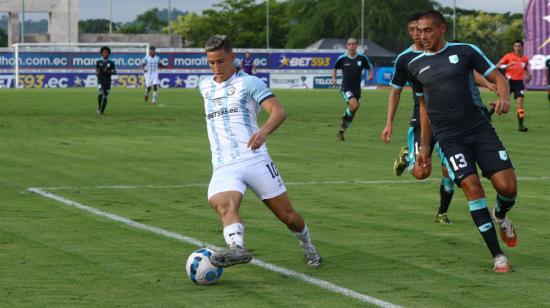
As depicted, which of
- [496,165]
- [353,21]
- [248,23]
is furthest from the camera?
[248,23]

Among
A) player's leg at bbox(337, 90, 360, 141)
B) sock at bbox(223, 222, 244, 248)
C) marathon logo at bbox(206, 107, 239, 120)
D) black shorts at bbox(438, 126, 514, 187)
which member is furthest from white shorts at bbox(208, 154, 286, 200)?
player's leg at bbox(337, 90, 360, 141)

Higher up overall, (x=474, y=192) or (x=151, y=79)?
(x=474, y=192)

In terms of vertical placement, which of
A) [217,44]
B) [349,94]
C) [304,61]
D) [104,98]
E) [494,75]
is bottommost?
[104,98]

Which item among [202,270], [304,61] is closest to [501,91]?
[202,270]

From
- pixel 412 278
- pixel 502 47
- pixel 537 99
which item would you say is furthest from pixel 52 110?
pixel 502 47

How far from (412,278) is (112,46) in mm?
61554

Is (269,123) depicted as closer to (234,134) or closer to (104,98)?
(234,134)

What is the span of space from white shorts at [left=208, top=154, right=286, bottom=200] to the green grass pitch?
718mm

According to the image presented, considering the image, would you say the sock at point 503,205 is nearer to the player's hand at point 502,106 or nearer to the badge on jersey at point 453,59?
the player's hand at point 502,106

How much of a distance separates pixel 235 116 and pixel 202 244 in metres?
2.26

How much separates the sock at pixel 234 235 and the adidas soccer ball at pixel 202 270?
23 cm

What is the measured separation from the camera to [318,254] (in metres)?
9.66

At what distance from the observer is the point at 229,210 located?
877 cm

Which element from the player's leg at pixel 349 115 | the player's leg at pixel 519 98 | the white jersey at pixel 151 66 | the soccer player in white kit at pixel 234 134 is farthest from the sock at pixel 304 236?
the white jersey at pixel 151 66
